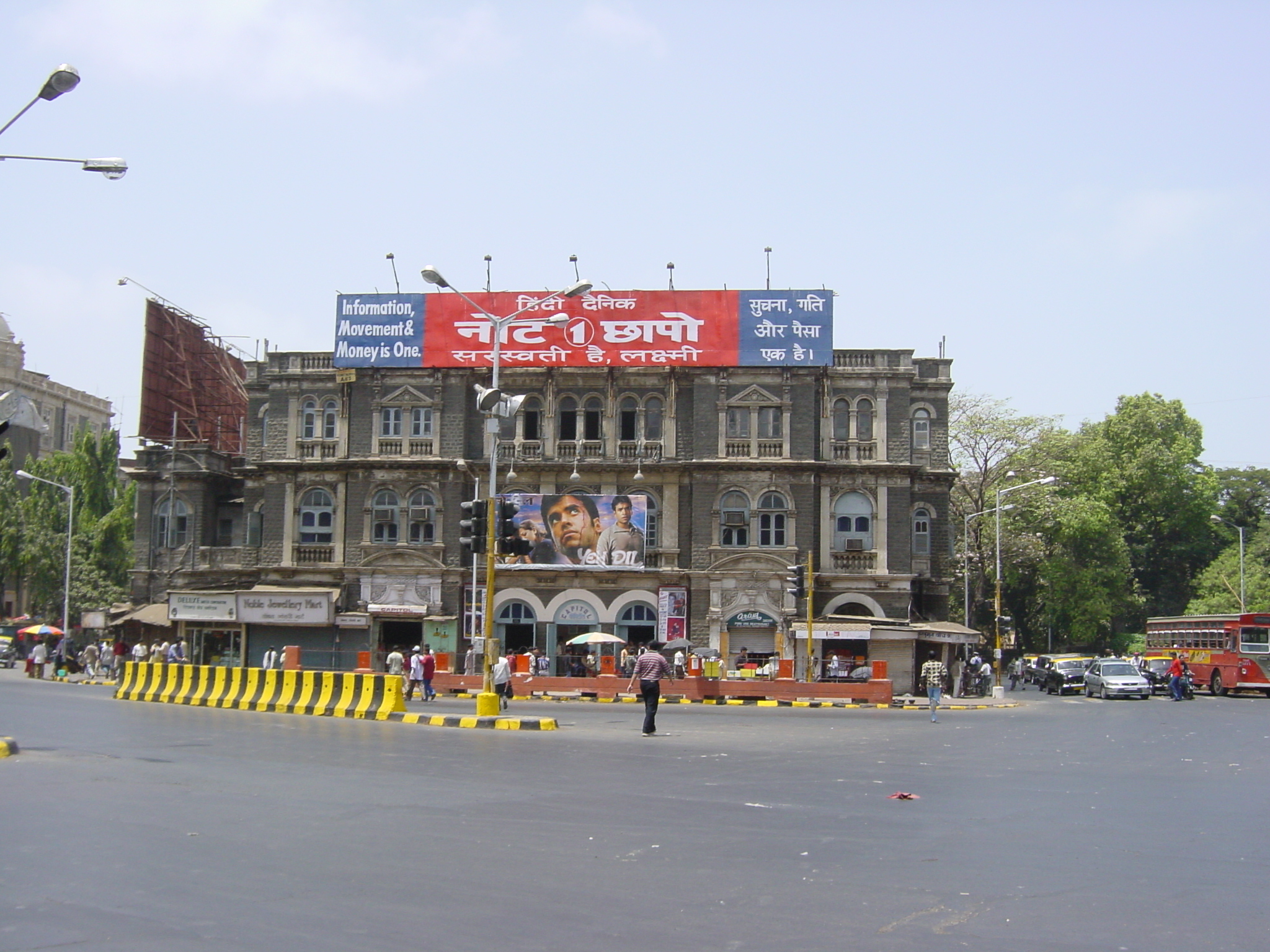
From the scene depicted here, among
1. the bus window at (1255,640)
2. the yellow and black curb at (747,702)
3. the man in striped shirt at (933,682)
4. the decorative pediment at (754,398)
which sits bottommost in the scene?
the yellow and black curb at (747,702)

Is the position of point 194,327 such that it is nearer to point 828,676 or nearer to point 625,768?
point 828,676

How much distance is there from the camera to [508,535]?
75.1 feet

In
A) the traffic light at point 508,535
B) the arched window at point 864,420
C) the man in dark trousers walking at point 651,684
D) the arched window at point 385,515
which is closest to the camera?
the man in dark trousers walking at point 651,684

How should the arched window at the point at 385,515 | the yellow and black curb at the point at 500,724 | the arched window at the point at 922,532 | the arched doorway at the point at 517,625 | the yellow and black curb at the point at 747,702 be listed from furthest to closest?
the arched window at the point at 922,532 < the arched window at the point at 385,515 < the arched doorway at the point at 517,625 < the yellow and black curb at the point at 747,702 < the yellow and black curb at the point at 500,724

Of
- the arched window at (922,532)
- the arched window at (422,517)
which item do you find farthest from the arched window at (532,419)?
the arched window at (922,532)

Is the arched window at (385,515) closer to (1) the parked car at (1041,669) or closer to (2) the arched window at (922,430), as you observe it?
(2) the arched window at (922,430)

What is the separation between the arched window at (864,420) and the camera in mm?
44938

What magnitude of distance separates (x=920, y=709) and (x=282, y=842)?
27.5 m

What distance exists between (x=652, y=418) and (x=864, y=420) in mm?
7720

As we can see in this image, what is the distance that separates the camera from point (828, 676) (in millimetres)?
41938

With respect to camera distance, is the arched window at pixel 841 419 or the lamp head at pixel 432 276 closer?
the lamp head at pixel 432 276

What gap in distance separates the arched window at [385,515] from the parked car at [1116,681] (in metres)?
25.8

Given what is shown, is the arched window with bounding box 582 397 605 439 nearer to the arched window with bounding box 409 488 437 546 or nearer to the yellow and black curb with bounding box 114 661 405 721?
the arched window with bounding box 409 488 437 546

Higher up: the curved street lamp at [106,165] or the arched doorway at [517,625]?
the curved street lamp at [106,165]
